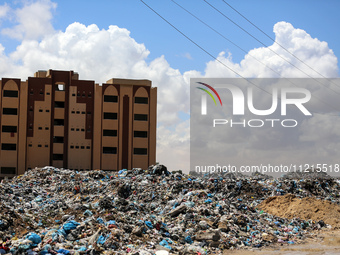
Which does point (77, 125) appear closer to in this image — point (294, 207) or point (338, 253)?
point (294, 207)

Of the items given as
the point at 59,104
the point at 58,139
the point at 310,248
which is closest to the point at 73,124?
the point at 58,139

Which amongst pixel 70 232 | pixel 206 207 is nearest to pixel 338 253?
pixel 206 207

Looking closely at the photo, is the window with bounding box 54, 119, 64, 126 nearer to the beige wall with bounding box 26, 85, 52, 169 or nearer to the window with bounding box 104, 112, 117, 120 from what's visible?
the beige wall with bounding box 26, 85, 52, 169

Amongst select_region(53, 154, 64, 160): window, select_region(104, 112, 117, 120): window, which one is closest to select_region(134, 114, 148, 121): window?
select_region(104, 112, 117, 120): window

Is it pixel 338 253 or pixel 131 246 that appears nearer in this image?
pixel 131 246

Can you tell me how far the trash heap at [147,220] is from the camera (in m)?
11.1

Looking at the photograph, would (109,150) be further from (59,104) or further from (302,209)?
(302,209)

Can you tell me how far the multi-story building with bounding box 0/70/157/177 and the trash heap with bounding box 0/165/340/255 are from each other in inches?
569

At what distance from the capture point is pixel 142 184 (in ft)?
69.6

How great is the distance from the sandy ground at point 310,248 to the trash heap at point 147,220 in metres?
0.47

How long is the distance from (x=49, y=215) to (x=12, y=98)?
26247 mm

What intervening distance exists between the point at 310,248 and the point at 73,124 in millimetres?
28545

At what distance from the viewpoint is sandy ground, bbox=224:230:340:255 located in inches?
507

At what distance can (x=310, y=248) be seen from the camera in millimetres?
13898
